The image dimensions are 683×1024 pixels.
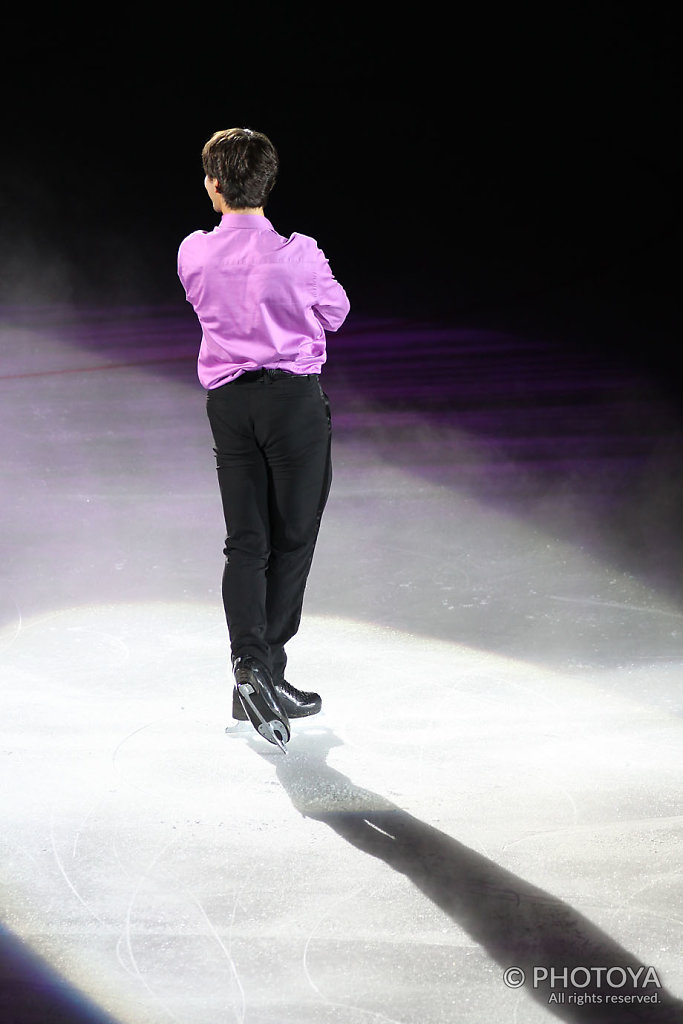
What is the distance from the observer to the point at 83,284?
707 cm

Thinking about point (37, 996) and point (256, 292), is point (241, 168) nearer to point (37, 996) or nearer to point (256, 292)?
point (256, 292)

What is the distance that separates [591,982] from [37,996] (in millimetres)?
771

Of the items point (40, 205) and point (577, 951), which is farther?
point (40, 205)

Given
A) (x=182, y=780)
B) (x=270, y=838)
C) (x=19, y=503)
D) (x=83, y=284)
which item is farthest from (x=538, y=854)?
(x=83, y=284)

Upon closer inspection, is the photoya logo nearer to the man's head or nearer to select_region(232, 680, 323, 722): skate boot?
select_region(232, 680, 323, 722): skate boot

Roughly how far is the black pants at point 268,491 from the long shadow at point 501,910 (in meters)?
0.35

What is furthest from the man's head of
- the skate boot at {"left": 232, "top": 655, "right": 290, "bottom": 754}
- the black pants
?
the skate boot at {"left": 232, "top": 655, "right": 290, "bottom": 754}

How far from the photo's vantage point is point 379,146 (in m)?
8.03

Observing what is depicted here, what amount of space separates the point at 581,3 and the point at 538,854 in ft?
26.0

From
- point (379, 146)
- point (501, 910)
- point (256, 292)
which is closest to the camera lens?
point (501, 910)

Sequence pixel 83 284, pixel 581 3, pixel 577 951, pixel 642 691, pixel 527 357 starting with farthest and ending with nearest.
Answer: pixel 581 3
pixel 83 284
pixel 527 357
pixel 642 691
pixel 577 951

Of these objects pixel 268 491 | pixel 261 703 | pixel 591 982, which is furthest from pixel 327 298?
pixel 591 982

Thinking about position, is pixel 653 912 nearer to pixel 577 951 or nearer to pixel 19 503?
pixel 577 951

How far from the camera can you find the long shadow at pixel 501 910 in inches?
64.0
